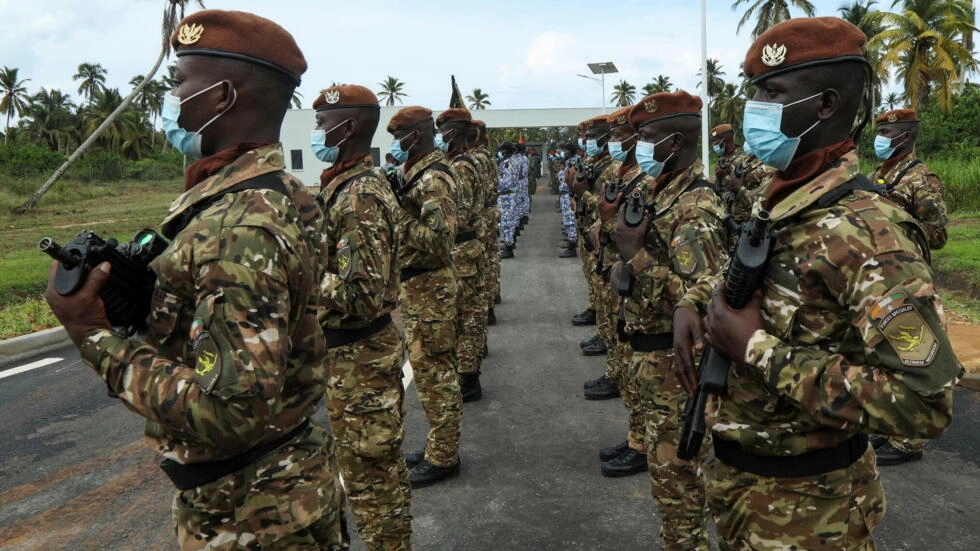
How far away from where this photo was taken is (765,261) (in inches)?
73.5

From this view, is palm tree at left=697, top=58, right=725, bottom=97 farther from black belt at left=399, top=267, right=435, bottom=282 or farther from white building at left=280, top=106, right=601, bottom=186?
black belt at left=399, top=267, right=435, bottom=282

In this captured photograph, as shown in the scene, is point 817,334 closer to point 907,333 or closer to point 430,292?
point 907,333

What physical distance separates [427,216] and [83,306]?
3.14 m

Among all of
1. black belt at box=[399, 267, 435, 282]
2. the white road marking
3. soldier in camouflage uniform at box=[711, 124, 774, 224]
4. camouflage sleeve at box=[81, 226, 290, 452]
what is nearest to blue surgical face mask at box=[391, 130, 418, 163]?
black belt at box=[399, 267, 435, 282]

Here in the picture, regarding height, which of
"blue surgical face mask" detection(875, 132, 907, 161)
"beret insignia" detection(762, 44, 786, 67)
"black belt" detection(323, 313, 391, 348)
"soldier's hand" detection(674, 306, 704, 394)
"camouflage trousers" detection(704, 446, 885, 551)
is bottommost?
"camouflage trousers" detection(704, 446, 885, 551)

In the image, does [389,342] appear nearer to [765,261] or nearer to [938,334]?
[765,261]

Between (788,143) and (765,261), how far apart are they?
45 centimetres

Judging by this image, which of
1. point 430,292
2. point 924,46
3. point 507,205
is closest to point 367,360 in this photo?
point 430,292

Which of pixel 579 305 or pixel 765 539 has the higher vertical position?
pixel 765 539

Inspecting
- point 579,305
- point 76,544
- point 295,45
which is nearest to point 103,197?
point 579,305

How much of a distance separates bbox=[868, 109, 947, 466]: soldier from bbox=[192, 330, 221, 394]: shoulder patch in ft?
15.5

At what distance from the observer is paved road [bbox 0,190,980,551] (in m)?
3.88

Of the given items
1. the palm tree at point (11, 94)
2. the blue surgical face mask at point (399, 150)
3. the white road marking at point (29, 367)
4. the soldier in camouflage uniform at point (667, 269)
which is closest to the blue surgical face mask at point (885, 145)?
the soldier in camouflage uniform at point (667, 269)

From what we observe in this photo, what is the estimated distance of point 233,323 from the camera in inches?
65.1
